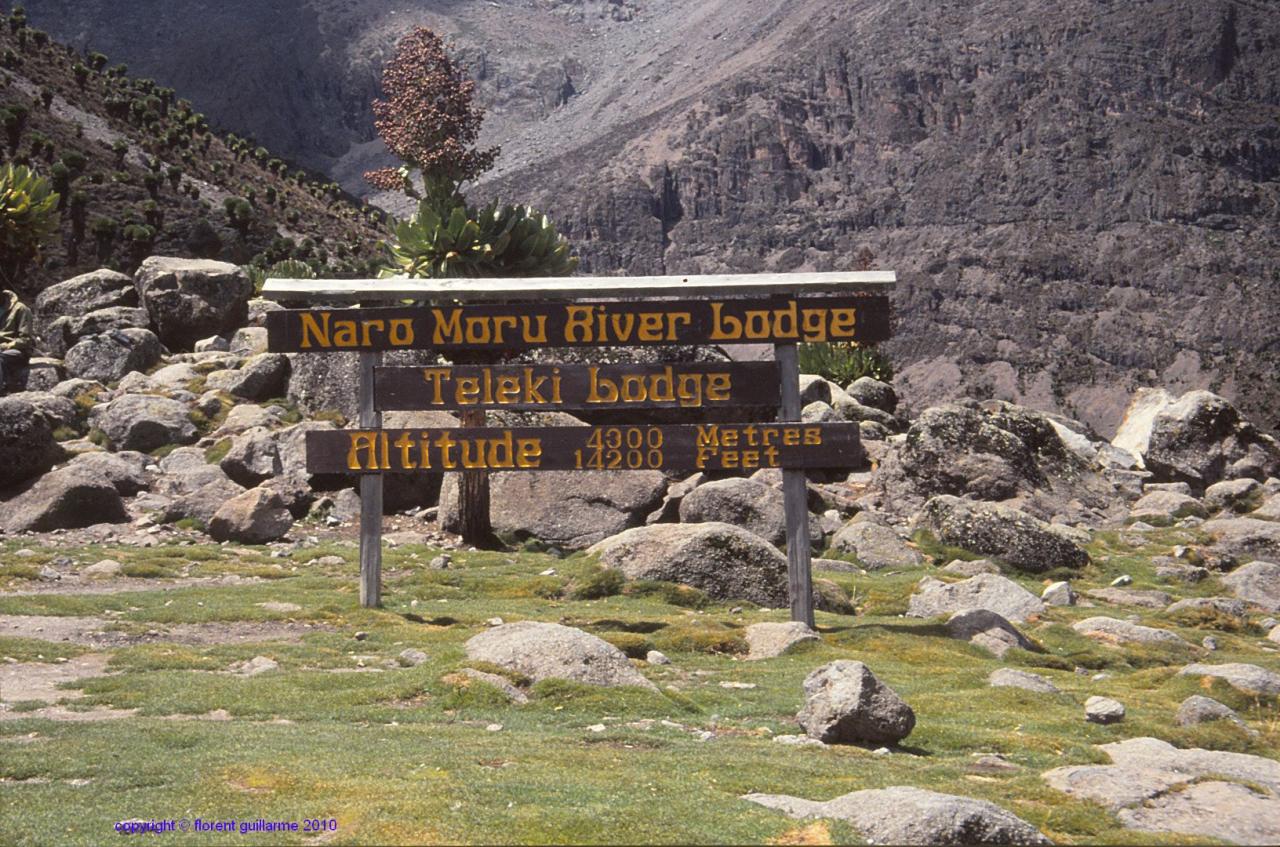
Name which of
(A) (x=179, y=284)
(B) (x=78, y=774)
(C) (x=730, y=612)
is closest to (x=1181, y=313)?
(A) (x=179, y=284)

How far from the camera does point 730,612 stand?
1989 cm

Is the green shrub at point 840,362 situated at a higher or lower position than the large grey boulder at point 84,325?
lower

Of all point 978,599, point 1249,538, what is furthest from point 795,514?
point 1249,538

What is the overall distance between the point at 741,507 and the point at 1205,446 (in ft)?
61.4

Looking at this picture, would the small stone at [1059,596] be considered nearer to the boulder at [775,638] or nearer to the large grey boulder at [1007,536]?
the large grey boulder at [1007,536]

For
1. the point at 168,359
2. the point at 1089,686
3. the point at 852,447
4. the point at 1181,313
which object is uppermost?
the point at 1181,313

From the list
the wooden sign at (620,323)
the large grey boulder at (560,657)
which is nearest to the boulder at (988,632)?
the wooden sign at (620,323)

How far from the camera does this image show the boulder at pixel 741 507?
25094 millimetres

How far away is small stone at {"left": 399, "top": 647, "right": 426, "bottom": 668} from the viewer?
1563 centimetres

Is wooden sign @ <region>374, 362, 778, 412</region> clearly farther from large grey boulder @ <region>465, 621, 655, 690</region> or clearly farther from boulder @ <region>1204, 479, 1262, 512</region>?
boulder @ <region>1204, 479, 1262, 512</region>

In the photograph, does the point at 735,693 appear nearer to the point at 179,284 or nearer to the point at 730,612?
the point at 730,612

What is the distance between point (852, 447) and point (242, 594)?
9.37m

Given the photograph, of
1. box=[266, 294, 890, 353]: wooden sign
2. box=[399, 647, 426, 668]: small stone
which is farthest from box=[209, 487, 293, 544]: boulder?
box=[399, 647, 426, 668]: small stone

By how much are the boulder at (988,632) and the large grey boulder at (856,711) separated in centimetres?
575
